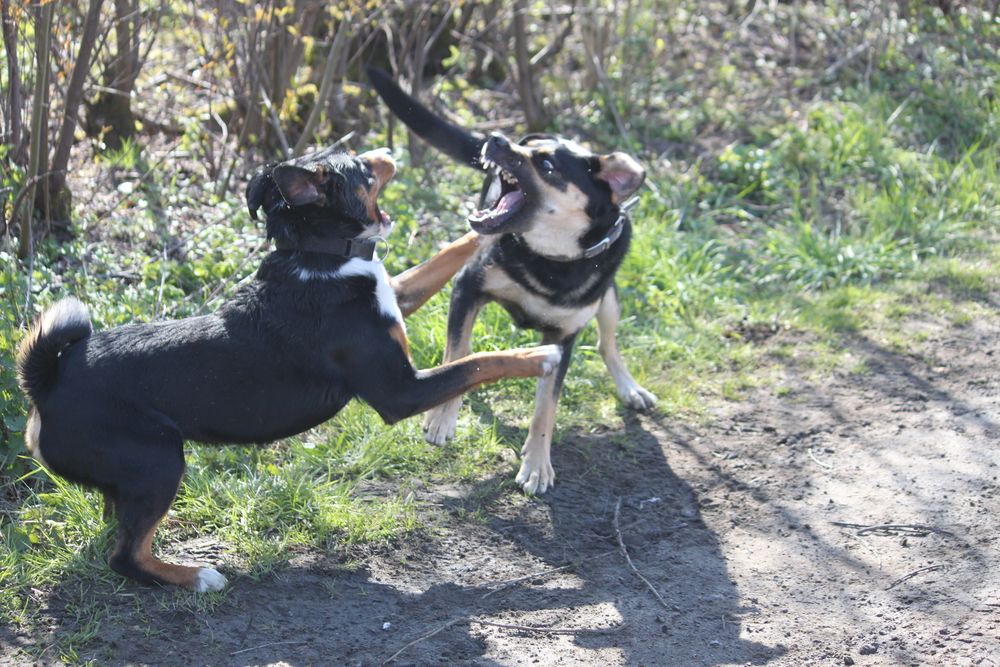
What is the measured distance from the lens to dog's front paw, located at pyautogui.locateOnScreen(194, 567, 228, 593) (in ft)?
13.0

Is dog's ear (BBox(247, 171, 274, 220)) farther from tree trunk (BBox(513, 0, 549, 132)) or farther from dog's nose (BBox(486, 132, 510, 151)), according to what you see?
tree trunk (BBox(513, 0, 549, 132))

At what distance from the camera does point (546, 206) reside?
4.82m

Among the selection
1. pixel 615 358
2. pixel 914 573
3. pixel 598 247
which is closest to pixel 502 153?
pixel 598 247

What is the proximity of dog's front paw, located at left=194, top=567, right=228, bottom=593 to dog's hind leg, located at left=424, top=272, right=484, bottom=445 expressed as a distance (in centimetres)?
129

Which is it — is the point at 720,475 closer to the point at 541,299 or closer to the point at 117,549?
the point at 541,299

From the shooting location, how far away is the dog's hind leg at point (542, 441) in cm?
484

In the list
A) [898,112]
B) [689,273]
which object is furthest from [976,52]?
[689,273]

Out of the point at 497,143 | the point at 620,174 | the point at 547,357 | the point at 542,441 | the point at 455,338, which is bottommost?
the point at 542,441

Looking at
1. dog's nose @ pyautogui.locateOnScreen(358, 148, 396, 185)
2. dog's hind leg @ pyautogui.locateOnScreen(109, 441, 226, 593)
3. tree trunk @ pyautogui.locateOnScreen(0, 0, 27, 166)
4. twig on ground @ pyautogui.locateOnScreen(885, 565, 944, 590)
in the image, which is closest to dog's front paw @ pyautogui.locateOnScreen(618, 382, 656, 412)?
twig on ground @ pyautogui.locateOnScreen(885, 565, 944, 590)

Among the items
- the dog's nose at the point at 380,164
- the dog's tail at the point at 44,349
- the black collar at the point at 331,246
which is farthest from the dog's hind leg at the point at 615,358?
the dog's tail at the point at 44,349

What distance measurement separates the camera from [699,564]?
4328mm

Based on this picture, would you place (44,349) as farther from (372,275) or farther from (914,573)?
(914,573)

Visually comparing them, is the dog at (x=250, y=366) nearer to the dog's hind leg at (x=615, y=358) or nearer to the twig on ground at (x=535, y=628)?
the twig on ground at (x=535, y=628)

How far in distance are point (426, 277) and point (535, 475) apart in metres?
1.02
